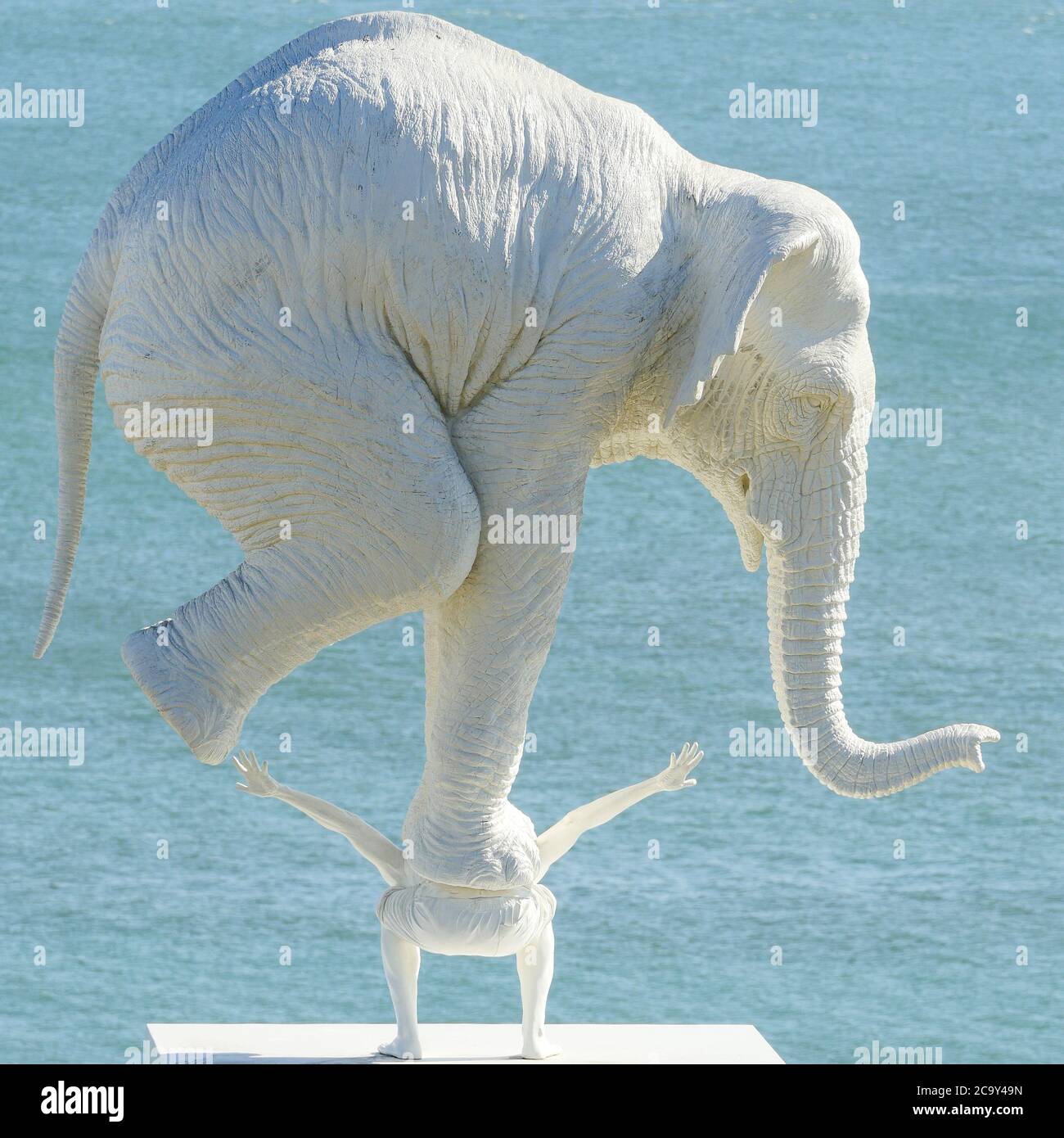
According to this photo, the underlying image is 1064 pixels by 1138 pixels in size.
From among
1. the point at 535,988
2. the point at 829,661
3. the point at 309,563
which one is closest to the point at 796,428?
the point at 829,661

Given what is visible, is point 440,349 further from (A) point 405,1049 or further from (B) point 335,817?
(A) point 405,1049

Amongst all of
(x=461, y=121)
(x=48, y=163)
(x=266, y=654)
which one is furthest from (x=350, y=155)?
(x=48, y=163)

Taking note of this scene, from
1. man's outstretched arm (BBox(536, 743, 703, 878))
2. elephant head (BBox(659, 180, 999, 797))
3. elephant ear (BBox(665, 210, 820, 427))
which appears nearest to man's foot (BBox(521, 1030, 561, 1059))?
man's outstretched arm (BBox(536, 743, 703, 878))

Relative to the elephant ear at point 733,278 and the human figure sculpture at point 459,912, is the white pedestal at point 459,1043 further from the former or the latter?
the elephant ear at point 733,278

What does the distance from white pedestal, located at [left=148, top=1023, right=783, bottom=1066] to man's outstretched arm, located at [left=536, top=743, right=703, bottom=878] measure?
0.36 m

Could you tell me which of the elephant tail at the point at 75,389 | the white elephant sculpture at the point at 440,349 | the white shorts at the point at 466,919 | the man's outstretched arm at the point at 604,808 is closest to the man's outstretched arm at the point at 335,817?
the white shorts at the point at 466,919

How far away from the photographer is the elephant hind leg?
4.18 metres

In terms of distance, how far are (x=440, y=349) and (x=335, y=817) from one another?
3.82 ft

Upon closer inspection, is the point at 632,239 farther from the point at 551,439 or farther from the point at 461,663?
the point at 461,663

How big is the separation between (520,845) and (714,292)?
3.53ft

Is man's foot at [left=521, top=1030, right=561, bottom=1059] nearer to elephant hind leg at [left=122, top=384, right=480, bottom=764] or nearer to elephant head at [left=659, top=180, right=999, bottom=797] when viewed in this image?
elephant head at [left=659, top=180, right=999, bottom=797]

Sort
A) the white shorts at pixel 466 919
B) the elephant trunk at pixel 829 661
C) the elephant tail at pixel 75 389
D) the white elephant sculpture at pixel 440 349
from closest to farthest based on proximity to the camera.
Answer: the white elephant sculpture at pixel 440 349 → the elephant tail at pixel 75 389 → the elephant trunk at pixel 829 661 → the white shorts at pixel 466 919

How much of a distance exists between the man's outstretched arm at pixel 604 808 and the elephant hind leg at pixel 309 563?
0.79 m

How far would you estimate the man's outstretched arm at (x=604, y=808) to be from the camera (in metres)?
4.93
